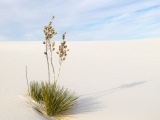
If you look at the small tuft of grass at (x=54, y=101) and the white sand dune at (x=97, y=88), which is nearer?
the small tuft of grass at (x=54, y=101)

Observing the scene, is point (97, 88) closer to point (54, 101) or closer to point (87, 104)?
point (87, 104)

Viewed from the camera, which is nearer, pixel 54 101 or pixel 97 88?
pixel 54 101

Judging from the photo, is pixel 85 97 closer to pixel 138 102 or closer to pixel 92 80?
pixel 138 102

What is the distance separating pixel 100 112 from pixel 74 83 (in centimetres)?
261

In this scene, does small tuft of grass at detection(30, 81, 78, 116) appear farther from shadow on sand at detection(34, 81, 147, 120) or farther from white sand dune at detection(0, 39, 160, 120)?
white sand dune at detection(0, 39, 160, 120)

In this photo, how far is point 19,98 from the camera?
21.3ft

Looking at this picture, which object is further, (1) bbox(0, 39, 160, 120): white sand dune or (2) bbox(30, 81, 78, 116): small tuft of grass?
(1) bbox(0, 39, 160, 120): white sand dune

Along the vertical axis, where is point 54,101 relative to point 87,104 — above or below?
above

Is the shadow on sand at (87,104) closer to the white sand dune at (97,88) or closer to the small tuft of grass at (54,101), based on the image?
the white sand dune at (97,88)

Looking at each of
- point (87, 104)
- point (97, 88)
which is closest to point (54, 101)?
point (87, 104)

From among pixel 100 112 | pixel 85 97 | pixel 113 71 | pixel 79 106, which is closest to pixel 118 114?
pixel 100 112

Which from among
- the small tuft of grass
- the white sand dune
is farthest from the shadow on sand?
the small tuft of grass

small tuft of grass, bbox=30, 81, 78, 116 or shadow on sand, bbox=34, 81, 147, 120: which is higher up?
small tuft of grass, bbox=30, 81, 78, 116

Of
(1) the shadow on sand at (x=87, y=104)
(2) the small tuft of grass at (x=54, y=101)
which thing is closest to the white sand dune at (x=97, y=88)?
(1) the shadow on sand at (x=87, y=104)
